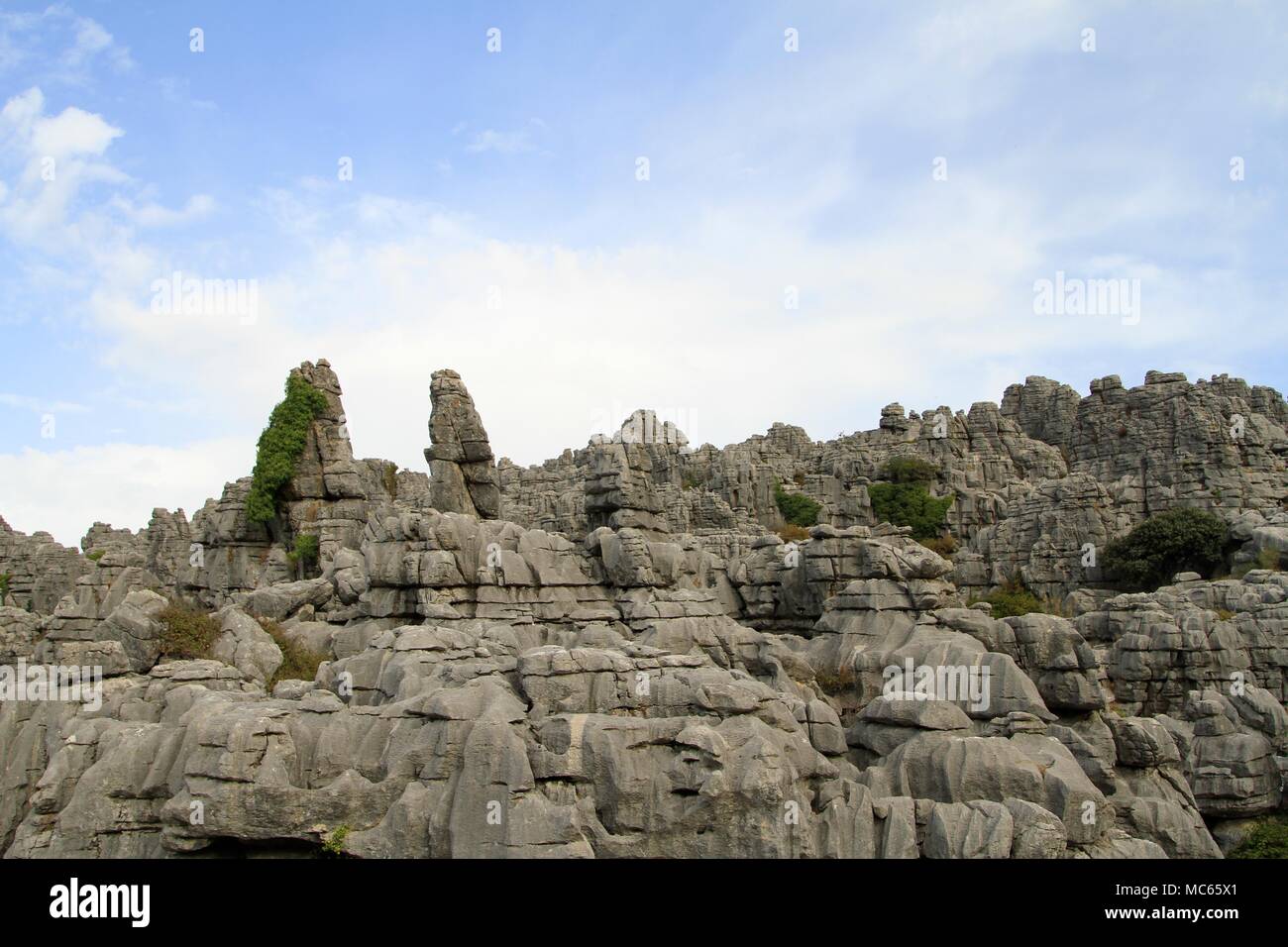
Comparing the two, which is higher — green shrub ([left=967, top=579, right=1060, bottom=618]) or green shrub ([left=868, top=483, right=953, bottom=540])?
green shrub ([left=868, top=483, right=953, bottom=540])

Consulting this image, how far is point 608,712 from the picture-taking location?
16750 millimetres

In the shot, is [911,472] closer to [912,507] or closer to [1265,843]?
[912,507]

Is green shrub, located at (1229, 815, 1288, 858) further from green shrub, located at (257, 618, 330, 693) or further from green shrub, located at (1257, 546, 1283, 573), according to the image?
green shrub, located at (1257, 546, 1283, 573)

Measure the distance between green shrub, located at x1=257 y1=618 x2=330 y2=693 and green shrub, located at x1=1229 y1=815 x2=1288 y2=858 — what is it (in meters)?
19.4

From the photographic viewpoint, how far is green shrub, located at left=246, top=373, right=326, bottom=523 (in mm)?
38312

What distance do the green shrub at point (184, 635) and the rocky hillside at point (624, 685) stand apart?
0.28 feet

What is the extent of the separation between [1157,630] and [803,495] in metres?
36.7

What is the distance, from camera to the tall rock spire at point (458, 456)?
3200cm

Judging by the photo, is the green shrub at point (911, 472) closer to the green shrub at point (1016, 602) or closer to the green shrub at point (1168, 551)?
the green shrub at point (1016, 602)

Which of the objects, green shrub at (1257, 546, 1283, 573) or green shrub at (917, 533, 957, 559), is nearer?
green shrub at (1257, 546, 1283, 573)

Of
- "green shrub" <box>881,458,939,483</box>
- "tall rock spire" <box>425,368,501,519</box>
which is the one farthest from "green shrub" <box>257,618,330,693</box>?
"green shrub" <box>881,458,939,483</box>

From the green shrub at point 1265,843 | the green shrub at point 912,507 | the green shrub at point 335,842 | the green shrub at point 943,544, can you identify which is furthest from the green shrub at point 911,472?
the green shrub at point 335,842

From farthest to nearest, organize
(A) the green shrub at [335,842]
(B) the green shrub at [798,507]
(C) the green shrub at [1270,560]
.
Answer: (B) the green shrub at [798,507]
(C) the green shrub at [1270,560]
(A) the green shrub at [335,842]

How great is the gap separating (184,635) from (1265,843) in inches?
885
